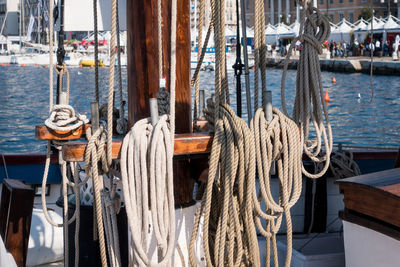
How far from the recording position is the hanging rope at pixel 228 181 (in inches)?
90.8

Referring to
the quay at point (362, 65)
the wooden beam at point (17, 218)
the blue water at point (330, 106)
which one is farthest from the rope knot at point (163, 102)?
the quay at point (362, 65)

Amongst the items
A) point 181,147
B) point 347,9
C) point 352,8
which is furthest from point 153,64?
point 347,9

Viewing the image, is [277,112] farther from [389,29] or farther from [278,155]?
[389,29]

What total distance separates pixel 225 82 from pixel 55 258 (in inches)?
90.9

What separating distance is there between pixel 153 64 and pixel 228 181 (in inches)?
22.5

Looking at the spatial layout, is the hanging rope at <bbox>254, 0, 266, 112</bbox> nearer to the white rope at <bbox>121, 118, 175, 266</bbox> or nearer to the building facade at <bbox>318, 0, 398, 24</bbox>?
the white rope at <bbox>121, 118, 175, 266</bbox>

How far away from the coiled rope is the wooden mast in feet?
1.17

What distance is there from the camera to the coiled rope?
2139 millimetres

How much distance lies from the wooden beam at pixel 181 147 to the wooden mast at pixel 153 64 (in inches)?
7.2

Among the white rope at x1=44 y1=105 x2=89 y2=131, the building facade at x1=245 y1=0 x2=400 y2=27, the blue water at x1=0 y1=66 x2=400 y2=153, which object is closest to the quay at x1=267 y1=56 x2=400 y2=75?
the blue water at x1=0 y1=66 x2=400 y2=153

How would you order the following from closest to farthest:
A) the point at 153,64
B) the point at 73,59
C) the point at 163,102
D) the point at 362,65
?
the point at 163,102, the point at 153,64, the point at 362,65, the point at 73,59

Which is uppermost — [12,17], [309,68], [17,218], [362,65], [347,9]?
[12,17]

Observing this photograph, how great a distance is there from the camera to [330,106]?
23.4m

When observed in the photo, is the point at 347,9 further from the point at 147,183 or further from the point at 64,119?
the point at 147,183
